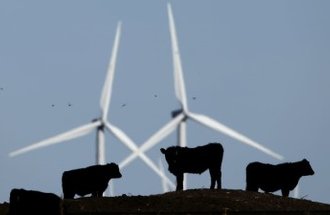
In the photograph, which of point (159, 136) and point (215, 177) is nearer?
point (215, 177)

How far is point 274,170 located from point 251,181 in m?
1.12

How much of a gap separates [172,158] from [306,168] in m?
5.86

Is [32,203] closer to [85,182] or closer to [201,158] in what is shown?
[85,182]

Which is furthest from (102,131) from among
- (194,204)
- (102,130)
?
(194,204)

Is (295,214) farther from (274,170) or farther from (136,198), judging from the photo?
(274,170)

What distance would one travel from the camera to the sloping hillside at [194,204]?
40.1 metres

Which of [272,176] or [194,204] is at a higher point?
[272,176]

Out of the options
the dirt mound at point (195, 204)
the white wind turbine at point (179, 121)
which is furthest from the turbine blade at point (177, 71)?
the dirt mound at point (195, 204)

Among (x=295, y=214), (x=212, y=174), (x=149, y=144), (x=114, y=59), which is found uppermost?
(x=114, y=59)

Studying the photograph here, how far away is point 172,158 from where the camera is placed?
164ft

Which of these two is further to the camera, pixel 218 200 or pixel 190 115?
pixel 190 115

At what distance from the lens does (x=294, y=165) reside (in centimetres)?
5188

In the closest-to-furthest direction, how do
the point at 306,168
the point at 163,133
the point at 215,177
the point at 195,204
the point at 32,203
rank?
the point at 32,203, the point at 195,204, the point at 215,177, the point at 306,168, the point at 163,133

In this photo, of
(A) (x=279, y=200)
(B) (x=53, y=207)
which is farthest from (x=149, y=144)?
(B) (x=53, y=207)
